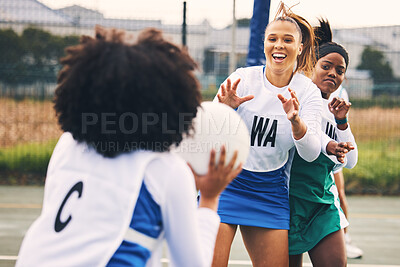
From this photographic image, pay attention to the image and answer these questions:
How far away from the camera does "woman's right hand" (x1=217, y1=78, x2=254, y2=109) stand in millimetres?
2773

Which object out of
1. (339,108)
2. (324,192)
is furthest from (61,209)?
(339,108)

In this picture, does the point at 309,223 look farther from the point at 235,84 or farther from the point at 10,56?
the point at 10,56

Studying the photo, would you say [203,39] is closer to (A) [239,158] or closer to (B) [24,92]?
(B) [24,92]

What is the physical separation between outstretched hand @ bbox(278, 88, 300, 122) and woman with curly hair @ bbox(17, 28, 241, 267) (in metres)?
0.98

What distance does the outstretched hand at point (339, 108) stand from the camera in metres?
3.10

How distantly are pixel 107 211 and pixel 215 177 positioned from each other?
1.37 ft

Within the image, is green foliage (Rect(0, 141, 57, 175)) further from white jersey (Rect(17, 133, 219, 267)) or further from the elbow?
white jersey (Rect(17, 133, 219, 267))

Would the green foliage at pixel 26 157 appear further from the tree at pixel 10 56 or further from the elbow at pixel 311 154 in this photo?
the elbow at pixel 311 154

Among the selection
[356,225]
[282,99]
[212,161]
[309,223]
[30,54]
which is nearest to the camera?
[212,161]

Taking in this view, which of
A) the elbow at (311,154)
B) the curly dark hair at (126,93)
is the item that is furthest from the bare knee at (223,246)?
the curly dark hair at (126,93)

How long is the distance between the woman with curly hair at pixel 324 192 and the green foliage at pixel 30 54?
256 inches

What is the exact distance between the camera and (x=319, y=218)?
10.0 feet

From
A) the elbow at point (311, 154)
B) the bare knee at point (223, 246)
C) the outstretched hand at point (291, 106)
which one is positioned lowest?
the bare knee at point (223, 246)

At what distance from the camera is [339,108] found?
312 centimetres
